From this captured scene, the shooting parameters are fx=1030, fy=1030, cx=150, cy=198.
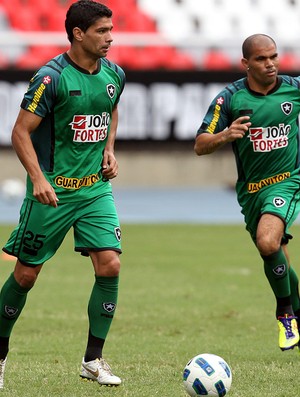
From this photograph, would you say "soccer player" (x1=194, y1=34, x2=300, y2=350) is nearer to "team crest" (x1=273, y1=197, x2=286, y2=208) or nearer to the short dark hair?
"team crest" (x1=273, y1=197, x2=286, y2=208)

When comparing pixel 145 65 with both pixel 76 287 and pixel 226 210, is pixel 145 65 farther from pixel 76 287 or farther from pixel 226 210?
pixel 76 287

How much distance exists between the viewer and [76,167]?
6438mm

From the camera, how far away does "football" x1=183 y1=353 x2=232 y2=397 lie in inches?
228

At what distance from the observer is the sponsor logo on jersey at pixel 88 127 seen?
637 cm

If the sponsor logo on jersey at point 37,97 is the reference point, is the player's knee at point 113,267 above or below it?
below

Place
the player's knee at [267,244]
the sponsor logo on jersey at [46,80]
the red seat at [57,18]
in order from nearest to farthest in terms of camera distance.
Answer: the sponsor logo on jersey at [46,80] → the player's knee at [267,244] → the red seat at [57,18]

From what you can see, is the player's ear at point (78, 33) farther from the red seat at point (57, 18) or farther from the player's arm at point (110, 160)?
the red seat at point (57, 18)

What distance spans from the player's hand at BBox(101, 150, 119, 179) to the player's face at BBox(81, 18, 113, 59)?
2.26ft

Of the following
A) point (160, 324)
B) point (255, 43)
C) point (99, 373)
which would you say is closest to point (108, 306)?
point (99, 373)

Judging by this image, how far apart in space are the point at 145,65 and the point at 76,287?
15280 millimetres

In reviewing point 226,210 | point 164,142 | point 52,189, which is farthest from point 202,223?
point 52,189

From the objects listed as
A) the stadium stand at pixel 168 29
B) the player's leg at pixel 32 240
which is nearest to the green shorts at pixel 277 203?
the player's leg at pixel 32 240

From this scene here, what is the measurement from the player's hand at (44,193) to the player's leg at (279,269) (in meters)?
1.71

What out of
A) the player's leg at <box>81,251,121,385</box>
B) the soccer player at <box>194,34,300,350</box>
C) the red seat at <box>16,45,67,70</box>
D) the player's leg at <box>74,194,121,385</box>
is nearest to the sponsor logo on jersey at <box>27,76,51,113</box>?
the player's leg at <box>74,194,121,385</box>
